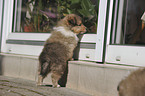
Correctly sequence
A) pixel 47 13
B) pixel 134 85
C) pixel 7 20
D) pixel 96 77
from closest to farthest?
pixel 134 85
pixel 96 77
pixel 47 13
pixel 7 20

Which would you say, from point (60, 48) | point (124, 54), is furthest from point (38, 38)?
point (124, 54)

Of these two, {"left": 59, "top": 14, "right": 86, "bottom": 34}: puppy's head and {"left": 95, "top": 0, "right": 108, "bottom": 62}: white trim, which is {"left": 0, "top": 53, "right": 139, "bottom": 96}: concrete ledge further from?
{"left": 59, "top": 14, "right": 86, "bottom": 34}: puppy's head

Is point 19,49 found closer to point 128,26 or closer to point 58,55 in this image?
point 58,55

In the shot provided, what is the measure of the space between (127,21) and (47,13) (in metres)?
2.69

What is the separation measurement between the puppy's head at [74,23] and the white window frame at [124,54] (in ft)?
2.96

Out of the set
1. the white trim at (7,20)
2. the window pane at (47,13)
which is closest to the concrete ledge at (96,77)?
the window pane at (47,13)

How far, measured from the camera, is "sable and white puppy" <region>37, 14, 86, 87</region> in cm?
547

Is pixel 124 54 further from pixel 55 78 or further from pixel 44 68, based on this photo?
pixel 44 68

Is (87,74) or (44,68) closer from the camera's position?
(87,74)

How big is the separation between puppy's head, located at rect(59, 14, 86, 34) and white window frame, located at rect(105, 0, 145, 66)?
901mm

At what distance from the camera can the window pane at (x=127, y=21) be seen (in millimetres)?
5250

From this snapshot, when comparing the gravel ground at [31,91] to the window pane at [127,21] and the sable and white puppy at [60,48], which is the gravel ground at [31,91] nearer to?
the sable and white puppy at [60,48]

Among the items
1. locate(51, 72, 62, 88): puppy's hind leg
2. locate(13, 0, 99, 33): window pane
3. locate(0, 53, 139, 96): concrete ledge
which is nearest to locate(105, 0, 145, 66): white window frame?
locate(0, 53, 139, 96): concrete ledge

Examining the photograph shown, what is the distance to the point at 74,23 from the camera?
19.9 feet
